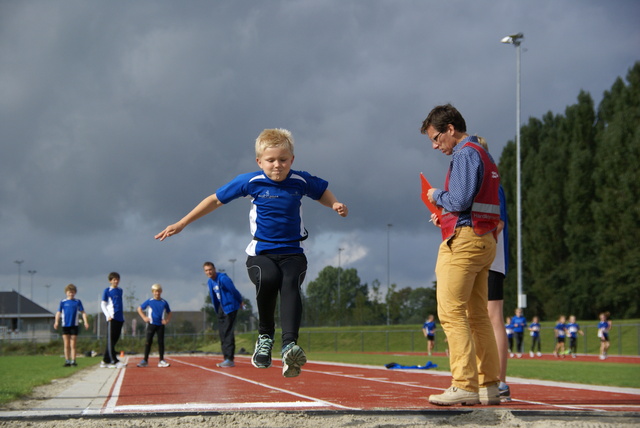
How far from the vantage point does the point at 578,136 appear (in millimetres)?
59906

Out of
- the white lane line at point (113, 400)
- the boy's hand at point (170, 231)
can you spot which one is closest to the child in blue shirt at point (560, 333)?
the white lane line at point (113, 400)

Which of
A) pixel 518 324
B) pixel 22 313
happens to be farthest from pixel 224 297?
pixel 22 313

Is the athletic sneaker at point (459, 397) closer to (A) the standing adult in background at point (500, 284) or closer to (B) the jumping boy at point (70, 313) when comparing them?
(A) the standing adult in background at point (500, 284)

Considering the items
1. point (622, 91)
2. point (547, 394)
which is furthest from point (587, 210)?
point (547, 394)

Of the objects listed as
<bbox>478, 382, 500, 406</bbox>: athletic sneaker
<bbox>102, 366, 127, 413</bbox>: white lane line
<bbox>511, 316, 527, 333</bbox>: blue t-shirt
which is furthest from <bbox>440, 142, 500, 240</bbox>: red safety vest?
<bbox>511, 316, 527, 333</bbox>: blue t-shirt

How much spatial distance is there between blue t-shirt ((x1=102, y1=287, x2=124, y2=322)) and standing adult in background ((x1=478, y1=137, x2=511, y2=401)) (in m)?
10.9

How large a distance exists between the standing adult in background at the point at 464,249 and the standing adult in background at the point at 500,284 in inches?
17.9

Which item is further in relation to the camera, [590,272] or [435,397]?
[590,272]

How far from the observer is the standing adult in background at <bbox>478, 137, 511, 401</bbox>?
20.1 feet

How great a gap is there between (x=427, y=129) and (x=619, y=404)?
3.24 metres

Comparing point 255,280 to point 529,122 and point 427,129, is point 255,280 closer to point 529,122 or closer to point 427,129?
point 427,129

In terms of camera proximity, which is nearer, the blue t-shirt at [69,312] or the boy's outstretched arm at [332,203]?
the boy's outstretched arm at [332,203]

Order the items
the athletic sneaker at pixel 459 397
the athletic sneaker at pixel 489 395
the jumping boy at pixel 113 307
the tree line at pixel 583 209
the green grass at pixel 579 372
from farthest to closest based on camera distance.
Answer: the tree line at pixel 583 209, the jumping boy at pixel 113 307, the green grass at pixel 579 372, the athletic sneaker at pixel 489 395, the athletic sneaker at pixel 459 397

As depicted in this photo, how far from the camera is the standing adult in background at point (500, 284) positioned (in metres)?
6.12
